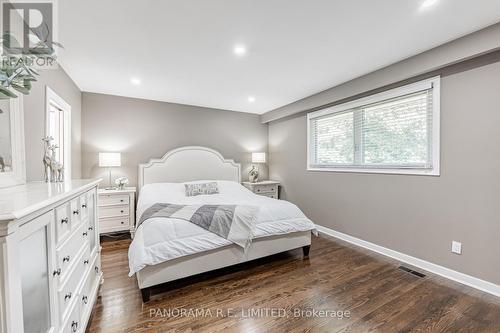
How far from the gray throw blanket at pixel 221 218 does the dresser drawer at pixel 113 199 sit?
3.97 feet

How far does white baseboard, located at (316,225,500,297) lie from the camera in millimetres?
2080

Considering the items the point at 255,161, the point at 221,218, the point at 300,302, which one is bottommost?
the point at 300,302

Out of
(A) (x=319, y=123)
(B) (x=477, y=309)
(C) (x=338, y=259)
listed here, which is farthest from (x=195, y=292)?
(A) (x=319, y=123)

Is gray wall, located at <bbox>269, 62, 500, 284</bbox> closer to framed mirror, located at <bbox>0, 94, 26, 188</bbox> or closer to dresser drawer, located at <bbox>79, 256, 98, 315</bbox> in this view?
dresser drawer, located at <bbox>79, 256, 98, 315</bbox>

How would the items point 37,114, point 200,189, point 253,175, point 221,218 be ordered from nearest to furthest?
point 37,114 → point 221,218 → point 200,189 → point 253,175

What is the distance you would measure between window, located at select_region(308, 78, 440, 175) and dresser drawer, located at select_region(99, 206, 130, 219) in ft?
10.6

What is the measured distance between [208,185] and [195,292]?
1968mm

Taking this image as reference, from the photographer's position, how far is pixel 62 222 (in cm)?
121

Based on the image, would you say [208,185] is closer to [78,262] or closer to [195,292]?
[195,292]

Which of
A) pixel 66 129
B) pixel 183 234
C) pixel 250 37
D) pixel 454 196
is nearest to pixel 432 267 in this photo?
pixel 454 196

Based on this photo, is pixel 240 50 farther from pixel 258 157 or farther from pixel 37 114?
pixel 258 157

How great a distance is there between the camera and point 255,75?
2.98 m

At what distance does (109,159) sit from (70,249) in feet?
8.61

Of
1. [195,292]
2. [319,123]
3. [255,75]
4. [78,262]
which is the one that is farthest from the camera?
[319,123]
